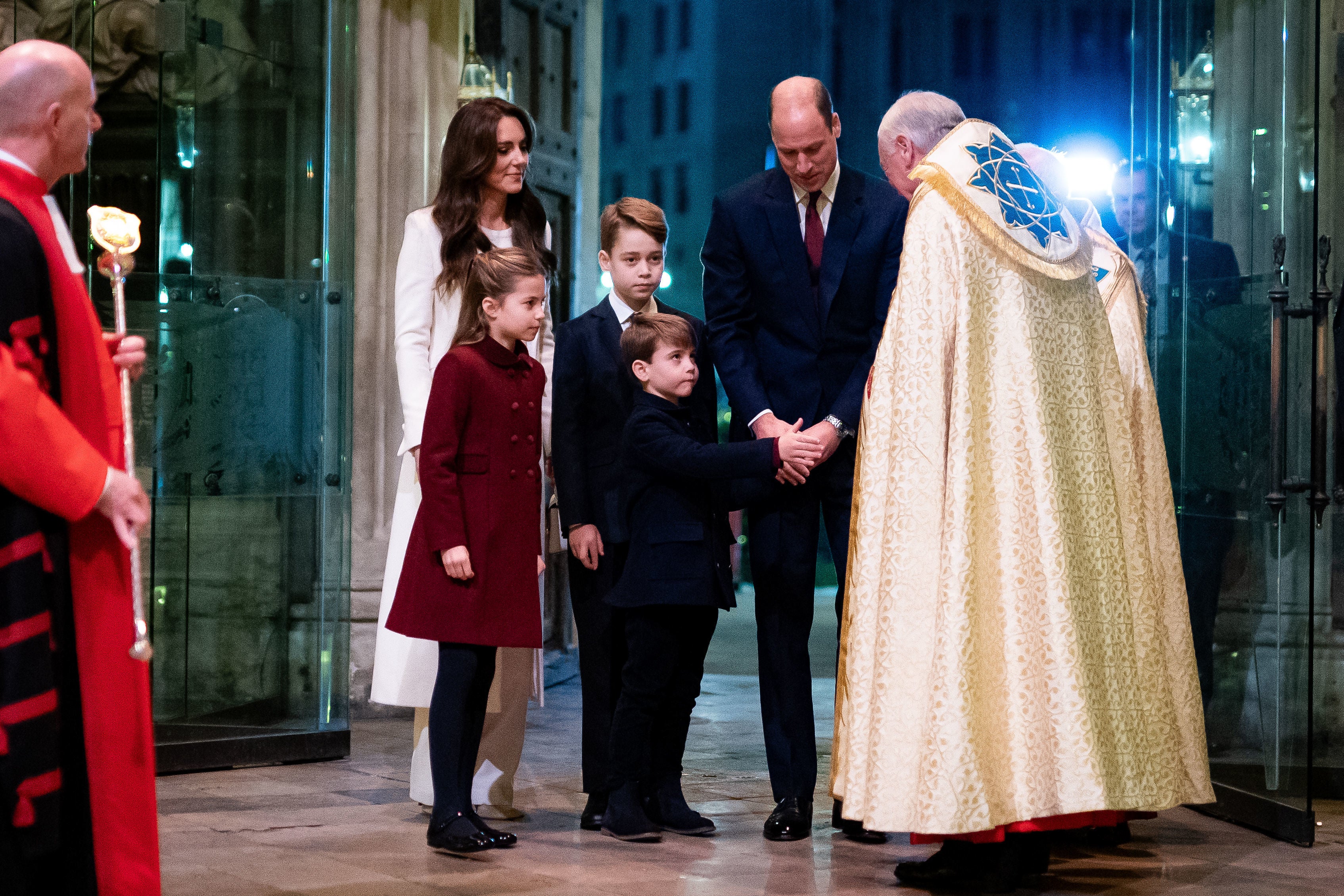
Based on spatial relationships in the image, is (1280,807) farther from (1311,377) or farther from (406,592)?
(406,592)

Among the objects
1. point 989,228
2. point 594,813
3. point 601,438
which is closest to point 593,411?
point 601,438

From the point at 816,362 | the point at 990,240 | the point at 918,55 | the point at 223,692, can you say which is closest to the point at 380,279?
the point at 223,692

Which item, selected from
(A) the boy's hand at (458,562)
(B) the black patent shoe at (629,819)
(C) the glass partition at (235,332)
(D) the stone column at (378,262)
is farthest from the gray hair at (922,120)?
(D) the stone column at (378,262)

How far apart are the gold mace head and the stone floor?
1.33 metres

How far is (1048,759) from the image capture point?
323cm

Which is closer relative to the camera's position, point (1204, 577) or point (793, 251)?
point (793, 251)

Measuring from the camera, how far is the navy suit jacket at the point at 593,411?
413cm

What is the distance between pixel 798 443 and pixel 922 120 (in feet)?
2.67

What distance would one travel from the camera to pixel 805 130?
395cm

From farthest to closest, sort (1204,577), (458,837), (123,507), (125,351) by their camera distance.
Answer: (1204,577) < (458,837) < (125,351) < (123,507)

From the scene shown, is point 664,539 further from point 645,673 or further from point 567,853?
point 567,853

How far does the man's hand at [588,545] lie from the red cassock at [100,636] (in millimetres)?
1665

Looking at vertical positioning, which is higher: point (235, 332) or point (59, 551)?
point (235, 332)

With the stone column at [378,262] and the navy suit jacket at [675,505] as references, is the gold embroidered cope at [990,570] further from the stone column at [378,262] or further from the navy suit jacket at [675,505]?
the stone column at [378,262]
